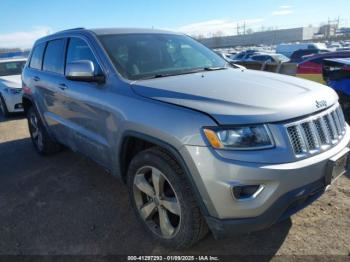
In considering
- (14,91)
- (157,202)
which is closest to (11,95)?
(14,91)

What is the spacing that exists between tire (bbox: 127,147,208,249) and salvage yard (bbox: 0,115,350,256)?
0.19 meters

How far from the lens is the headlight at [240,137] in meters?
2.18

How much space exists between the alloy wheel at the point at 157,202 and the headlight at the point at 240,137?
1.96 feet

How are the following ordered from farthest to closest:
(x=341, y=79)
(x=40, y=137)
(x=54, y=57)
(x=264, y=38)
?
1. (x=264, y=38)
2. (x=341, y=79)
3. (x=40, y=137)
4. (x=54, y=57)

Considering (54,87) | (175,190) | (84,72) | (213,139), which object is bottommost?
(175,190)

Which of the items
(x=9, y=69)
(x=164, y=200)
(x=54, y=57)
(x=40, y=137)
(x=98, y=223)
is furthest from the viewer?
(x=9, y=69)

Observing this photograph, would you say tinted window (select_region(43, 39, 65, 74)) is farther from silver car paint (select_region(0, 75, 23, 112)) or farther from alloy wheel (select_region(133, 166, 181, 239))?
silver car paint (select_region(0, 75, 23, 112))

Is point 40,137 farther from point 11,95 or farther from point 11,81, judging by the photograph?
point 11,81

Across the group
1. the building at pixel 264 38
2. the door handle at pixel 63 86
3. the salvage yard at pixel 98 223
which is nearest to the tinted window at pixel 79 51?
the door handle at pixel 63 86

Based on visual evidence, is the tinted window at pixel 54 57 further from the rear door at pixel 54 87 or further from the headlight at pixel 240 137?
the headlight at pixel 240 137

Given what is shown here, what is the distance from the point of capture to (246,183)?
84.6 inches

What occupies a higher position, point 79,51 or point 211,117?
point 79,51

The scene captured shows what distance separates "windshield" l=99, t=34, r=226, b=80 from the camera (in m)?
3.19

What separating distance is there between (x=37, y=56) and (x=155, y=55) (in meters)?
2.59
